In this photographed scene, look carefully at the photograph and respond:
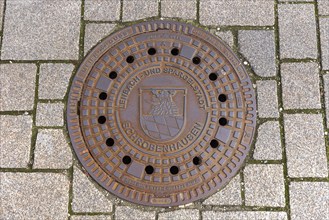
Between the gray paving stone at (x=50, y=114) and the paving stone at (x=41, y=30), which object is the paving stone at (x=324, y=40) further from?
the gray paving stone at (x=50, y=114)

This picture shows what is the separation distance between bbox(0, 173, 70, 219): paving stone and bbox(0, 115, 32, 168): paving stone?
0.08 meters

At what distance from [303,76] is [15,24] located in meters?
1.98

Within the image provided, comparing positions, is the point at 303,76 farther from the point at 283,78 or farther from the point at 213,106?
the point at 213,106

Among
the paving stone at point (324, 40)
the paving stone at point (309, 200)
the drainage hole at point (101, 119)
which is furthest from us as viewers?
the paving stone at point (324, 40)

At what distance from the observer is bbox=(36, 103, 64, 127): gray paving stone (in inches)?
93.8

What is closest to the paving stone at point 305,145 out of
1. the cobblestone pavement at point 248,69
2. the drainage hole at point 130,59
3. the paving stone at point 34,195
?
the cobblestone pavement at point 248,69

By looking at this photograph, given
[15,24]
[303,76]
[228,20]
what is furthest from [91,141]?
[303,76]

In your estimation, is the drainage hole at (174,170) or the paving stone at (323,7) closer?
the drainage hole at (174,170)

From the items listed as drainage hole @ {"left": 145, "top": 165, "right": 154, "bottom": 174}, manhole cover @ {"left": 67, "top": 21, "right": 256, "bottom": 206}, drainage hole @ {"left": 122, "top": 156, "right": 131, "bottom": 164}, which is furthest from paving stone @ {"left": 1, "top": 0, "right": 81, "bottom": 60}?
drainage hole @ {"left": 145, "top": 165, "right": 154, "bottom": 174}

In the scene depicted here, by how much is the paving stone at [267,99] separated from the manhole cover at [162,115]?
62 millimetres

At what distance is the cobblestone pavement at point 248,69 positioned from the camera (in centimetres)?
227

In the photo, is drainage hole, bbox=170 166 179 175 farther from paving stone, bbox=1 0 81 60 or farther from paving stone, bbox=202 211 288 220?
paving stone, bbox=1 0 81 60

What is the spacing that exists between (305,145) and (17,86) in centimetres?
190

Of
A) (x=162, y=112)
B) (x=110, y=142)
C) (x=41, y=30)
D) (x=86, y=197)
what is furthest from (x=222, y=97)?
(x=41, y=30)
